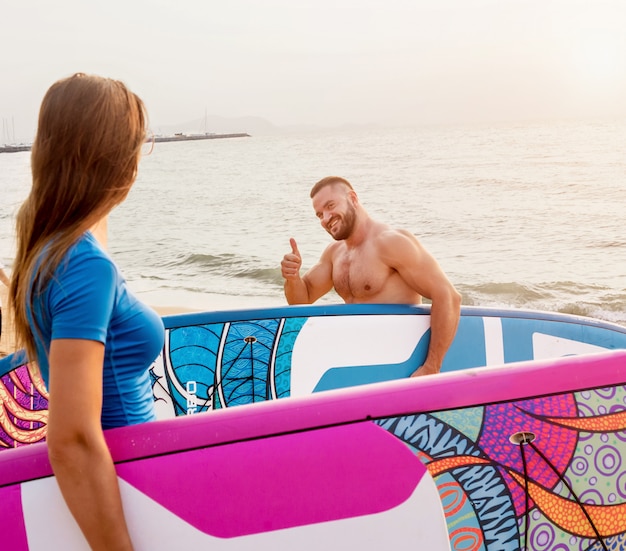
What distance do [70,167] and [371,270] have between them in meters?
2.31

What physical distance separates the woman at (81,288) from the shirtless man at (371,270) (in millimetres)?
1857

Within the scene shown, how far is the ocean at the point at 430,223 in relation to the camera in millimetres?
8102

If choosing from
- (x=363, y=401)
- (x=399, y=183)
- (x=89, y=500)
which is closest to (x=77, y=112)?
(x=89, y=500)

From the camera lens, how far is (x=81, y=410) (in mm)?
961

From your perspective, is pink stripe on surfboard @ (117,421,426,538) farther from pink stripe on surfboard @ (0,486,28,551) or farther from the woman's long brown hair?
the woman's long brown hair

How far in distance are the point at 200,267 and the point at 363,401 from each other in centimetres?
879

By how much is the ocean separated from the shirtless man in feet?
5.92

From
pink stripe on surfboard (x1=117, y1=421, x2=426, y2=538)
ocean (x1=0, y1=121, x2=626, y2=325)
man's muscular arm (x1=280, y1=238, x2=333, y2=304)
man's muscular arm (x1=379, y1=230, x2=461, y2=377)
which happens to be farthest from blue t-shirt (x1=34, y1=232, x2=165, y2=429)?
man's muscular arm (x1=280, y1=238, x2=333, y2=304)

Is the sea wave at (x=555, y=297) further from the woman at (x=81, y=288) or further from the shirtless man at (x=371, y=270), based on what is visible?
the woman at (x=81, y=288)

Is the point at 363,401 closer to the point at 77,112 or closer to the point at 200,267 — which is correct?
the point at 77,112

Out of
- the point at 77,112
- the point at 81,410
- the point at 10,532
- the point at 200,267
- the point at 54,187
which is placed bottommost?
the point at 200,267

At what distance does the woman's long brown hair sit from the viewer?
1.05 metres

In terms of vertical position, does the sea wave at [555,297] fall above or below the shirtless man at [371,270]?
below

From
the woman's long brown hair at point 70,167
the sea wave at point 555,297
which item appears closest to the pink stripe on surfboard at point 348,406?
the woman's long brown hair at point 70,167
